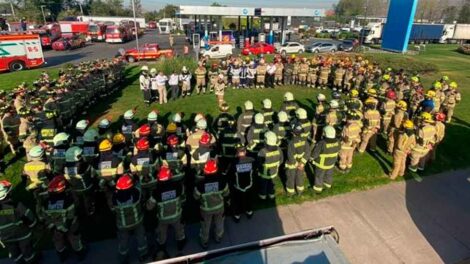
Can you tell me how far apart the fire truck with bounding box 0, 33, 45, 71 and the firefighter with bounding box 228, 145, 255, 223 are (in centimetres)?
2557

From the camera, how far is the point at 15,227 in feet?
17.7

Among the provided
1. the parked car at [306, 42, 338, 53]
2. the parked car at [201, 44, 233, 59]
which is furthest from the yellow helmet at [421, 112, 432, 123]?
the parked car at [306, 42, 338, 53]

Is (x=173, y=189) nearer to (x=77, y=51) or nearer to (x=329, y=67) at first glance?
(x=329, y=67)

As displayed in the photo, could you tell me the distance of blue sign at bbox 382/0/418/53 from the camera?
98.6 feet

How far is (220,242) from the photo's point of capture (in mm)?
6535

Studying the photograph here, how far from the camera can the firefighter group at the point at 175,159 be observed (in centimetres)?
561

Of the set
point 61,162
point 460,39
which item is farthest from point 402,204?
point 460,39

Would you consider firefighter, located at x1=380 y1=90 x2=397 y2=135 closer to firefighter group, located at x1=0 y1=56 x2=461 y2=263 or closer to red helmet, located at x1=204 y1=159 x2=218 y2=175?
firefighter group, located at x1=0 y1=56 x2=461 y2=263

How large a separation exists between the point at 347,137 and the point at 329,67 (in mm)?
10397

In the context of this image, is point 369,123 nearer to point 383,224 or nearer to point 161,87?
point 383,224

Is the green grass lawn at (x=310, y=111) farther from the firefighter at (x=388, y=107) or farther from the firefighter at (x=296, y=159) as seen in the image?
the firefighter at (x=388, y=107)

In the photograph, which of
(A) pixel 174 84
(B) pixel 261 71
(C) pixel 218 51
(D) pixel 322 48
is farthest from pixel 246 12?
(A) pixel 174 84

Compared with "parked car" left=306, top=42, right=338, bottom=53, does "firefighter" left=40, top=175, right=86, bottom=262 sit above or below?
below

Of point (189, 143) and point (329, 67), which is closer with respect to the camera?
point (189, 143)
